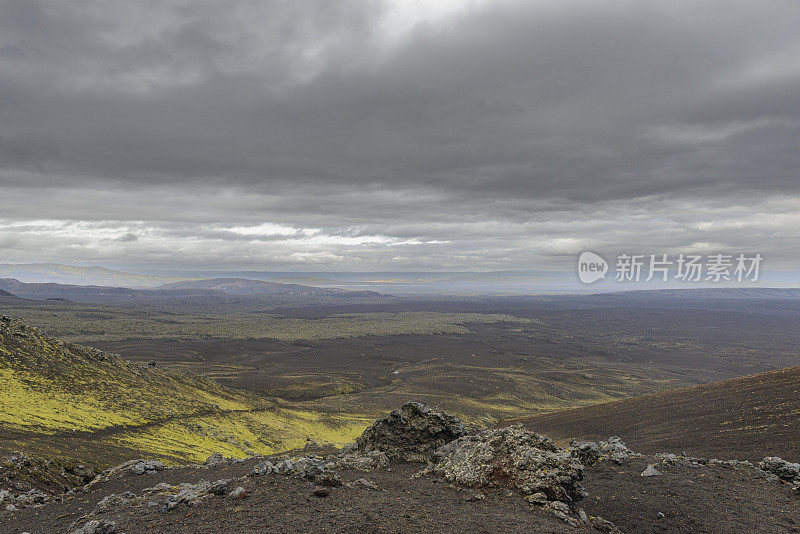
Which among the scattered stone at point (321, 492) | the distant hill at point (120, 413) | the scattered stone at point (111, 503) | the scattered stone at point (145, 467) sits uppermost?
the scattered stone at point (321, 492)

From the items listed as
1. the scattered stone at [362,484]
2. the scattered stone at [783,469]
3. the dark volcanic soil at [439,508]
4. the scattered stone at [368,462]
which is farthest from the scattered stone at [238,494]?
the scattered stone at [783,469]

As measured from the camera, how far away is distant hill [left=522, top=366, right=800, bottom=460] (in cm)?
3147

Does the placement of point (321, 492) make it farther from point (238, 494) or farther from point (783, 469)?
point (783, 469)

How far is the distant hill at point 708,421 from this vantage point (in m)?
31.5

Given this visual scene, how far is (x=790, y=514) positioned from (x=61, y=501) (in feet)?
99.9

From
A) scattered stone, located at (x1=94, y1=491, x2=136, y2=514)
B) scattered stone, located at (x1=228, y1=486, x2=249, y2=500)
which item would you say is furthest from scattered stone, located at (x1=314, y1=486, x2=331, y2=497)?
scattered stone, located at (x1=94, y1=491, x2=136, y2=514)

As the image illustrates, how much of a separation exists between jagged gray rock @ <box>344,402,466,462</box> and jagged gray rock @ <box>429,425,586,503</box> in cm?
422

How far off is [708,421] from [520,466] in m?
36.2

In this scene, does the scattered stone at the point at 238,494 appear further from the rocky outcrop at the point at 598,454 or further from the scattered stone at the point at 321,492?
the rocky outcrop at the point at 598,454

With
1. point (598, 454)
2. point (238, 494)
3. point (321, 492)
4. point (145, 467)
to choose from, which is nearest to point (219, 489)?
point (238, 494)

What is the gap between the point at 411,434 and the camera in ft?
77.1

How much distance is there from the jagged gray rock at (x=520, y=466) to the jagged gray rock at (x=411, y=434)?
4221 millimetres

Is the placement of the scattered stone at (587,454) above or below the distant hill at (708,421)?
above

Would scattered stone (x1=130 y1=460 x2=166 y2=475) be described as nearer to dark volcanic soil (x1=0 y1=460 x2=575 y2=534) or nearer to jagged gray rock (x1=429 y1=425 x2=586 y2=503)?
dark volcanic soil (x1=0 y1=460 x2=575 y2=534)
